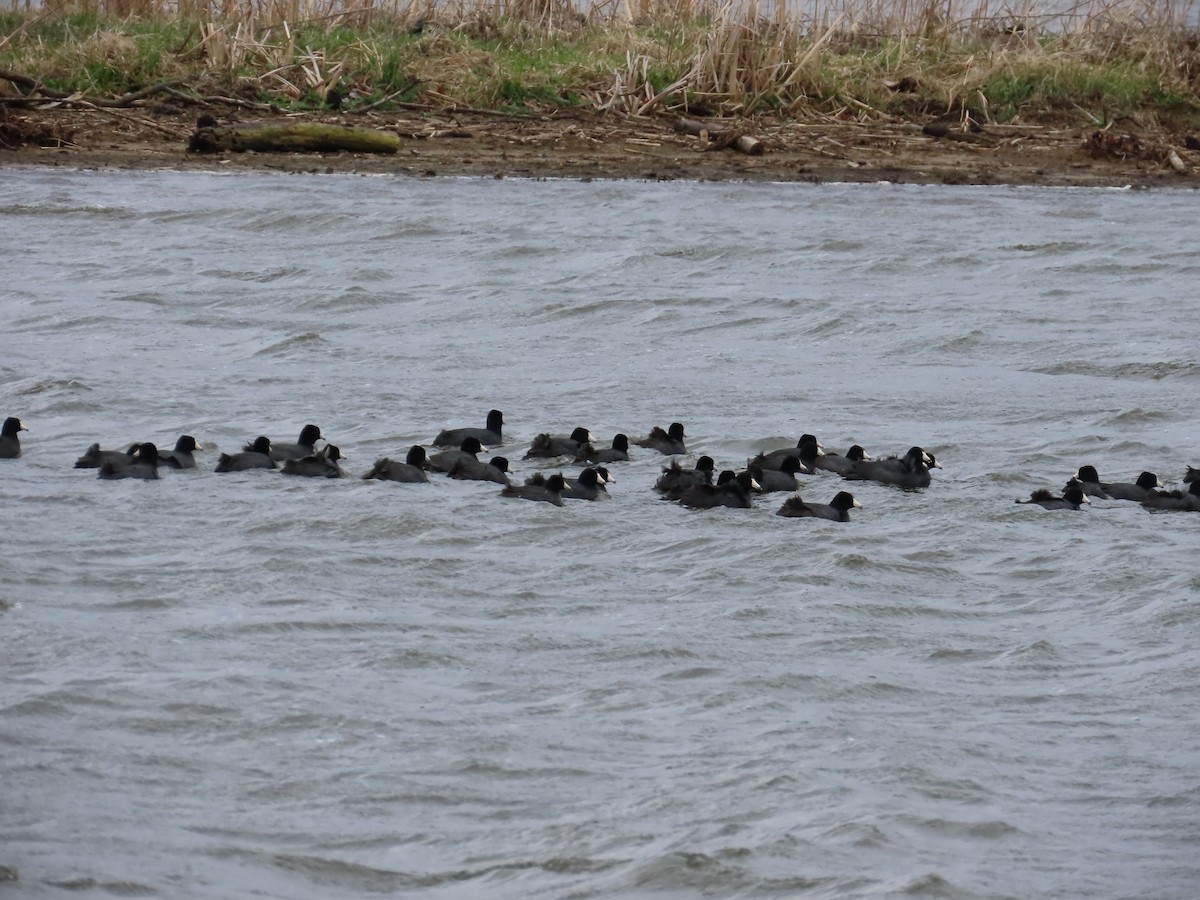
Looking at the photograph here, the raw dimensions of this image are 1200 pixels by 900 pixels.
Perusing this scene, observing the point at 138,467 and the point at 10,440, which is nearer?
the point at 138,467

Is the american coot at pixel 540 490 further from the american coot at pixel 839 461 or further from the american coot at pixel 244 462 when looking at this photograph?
the american coot at pixel 839 461

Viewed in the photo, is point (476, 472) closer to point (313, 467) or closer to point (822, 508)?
point (313, 467)

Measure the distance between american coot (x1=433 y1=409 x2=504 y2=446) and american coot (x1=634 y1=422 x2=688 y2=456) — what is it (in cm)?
96

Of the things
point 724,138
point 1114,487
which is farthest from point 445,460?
point 724,138

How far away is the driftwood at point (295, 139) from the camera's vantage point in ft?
81.4

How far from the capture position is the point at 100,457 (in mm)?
12594

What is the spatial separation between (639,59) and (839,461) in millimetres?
14038

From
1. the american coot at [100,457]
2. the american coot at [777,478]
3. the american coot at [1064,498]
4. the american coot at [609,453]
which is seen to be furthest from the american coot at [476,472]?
the american coot at [1064,498]

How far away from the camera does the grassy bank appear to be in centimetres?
2606

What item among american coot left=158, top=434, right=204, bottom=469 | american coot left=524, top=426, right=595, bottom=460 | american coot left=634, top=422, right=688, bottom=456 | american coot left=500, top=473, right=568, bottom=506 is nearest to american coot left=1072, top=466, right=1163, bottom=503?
american coot left=634, top=422, right=688, bottom=456

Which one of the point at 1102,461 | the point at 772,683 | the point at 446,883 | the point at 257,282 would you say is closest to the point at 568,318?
the point at 257,282

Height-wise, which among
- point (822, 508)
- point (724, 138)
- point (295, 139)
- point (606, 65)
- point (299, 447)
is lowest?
point (822, 508)

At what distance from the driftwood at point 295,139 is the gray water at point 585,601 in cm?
430

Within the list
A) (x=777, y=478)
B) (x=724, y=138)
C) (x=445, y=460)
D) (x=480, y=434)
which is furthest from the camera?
(x=724, y=138)
